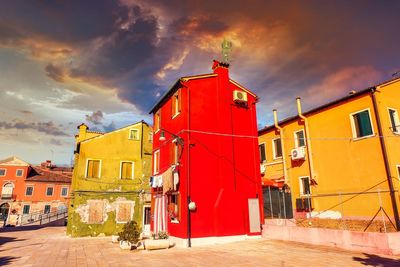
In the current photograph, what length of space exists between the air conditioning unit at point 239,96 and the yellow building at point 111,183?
11.9 metres

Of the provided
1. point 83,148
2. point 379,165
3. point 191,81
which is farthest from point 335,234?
point 83,148

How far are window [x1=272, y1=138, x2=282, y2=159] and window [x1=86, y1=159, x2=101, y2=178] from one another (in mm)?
16115

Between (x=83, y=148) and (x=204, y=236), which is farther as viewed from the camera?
(x=83, y=148)

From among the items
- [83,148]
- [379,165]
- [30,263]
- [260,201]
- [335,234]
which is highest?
[83,148]

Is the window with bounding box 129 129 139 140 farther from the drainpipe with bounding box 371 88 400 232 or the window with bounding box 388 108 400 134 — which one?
the window with bounding box 388 108 400 134

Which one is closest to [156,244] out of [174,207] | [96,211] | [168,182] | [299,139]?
[174,207]

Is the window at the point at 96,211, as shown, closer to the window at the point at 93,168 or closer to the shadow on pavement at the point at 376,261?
the window at the point at 93,168

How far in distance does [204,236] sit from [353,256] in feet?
24.9

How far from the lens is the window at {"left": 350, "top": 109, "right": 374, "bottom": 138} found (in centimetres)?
1638

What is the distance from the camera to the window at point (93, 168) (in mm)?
24656

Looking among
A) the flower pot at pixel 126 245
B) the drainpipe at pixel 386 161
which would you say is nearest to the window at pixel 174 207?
the flower pot at pixel 126 245

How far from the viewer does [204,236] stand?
51.1 ft

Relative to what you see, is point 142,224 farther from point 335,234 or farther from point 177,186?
point 335,234

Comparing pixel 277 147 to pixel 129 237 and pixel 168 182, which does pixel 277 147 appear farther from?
pixel 129 237
